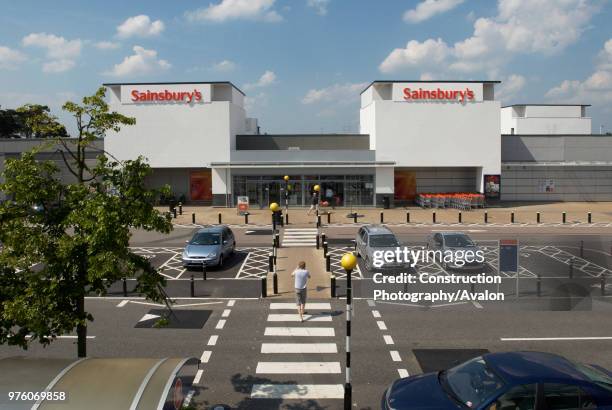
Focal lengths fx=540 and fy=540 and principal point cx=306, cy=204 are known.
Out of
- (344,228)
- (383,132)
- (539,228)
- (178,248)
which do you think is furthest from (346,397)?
(383,132)

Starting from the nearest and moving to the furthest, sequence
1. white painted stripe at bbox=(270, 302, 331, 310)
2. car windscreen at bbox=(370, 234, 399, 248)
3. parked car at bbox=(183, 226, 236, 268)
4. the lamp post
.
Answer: the lamp post → white painted stripe at bbox=(270, 302, 331, 310) → car windscreen at bbox=(370, 234, 399, 248) → parked car at bbox=(183, 226, 236, 268)

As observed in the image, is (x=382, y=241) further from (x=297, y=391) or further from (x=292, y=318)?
(x=297, y=391)

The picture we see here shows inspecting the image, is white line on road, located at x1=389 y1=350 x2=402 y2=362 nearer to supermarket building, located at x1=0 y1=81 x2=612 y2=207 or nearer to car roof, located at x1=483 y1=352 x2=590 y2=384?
car roof, located at x1=483 y1=352 x2=590 y2=384

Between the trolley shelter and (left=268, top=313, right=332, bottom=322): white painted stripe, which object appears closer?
the trolley shelter

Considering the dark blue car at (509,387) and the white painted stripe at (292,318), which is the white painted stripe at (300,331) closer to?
the white painted stripe at (292,318)

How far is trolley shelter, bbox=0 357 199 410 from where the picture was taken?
6500 millimetres

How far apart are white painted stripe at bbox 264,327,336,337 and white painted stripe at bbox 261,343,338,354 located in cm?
74

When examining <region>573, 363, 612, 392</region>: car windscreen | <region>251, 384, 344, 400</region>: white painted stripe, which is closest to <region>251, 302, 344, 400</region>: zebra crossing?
<region>251, 384, 344, 400</region>: white painted stripe

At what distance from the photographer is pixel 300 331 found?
13875mm

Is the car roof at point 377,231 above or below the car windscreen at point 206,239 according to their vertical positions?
above

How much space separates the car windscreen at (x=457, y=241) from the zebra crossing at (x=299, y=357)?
7745 mm

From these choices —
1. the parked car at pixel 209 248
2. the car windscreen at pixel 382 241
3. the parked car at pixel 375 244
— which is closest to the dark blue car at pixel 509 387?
the parked car at pixel 375 244

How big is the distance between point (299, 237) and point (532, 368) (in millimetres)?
21729

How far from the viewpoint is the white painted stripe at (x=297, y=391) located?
32.8 ft
